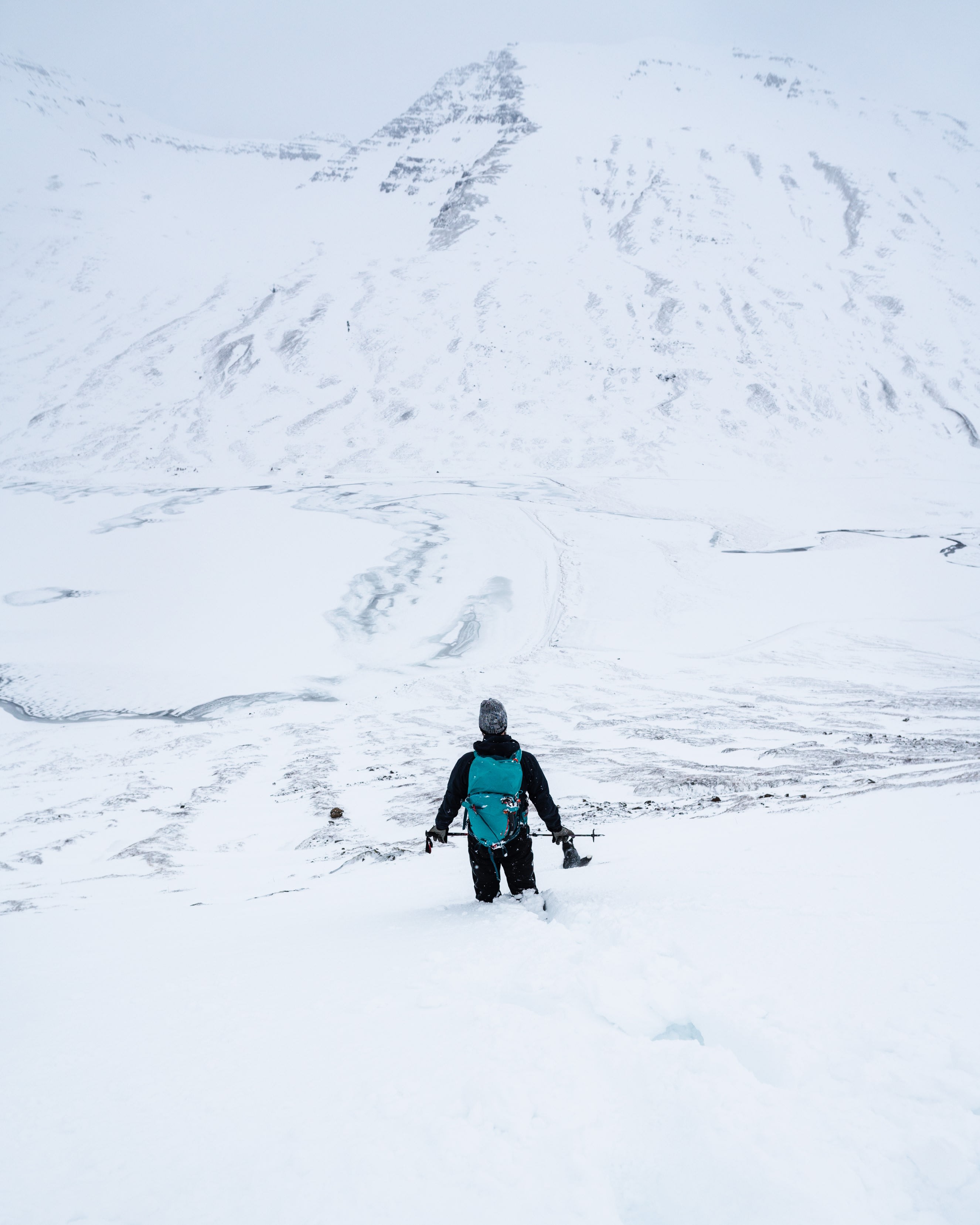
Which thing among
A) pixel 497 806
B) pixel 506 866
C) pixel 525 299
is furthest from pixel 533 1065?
pixel 525 299

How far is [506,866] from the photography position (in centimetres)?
461

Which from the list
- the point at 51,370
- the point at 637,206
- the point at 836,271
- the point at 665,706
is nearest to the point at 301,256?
the point at 51,370

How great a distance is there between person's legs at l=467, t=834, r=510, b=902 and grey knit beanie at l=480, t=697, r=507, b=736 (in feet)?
2.33

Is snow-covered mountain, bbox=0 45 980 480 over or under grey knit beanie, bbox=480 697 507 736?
over

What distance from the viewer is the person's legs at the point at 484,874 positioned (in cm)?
462

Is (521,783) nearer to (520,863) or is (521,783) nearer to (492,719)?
(492,719)

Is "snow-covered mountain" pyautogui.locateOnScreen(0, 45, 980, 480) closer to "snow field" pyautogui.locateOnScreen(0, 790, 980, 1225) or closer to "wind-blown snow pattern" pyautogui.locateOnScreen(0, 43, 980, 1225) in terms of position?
"wind-blown snow pattern" pyautogui.locateOnScreen(0, 43, 980, 1225)

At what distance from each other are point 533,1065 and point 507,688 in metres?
14.5

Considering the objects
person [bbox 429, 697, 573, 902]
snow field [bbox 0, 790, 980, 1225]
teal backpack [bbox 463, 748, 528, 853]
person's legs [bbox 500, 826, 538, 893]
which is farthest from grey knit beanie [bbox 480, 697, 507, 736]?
snow field [bbox 0, 790, 980, 1225]

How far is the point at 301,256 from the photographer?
2299 inches

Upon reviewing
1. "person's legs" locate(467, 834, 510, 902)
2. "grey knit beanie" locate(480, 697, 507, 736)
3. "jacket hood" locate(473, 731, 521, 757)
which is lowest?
"person's legs" locate(467, 834, 510, 902)

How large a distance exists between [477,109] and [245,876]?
89.4m

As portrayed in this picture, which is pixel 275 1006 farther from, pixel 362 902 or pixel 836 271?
pixel 836 271

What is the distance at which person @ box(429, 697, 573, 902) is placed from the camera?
14.6ft
